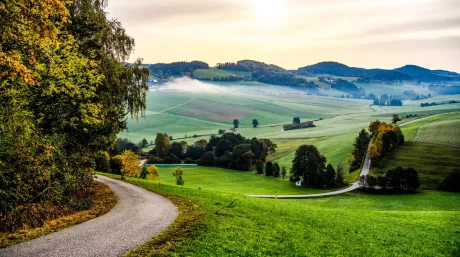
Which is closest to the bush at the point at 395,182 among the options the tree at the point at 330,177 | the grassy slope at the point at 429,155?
the grassy slope at the point at 429,155

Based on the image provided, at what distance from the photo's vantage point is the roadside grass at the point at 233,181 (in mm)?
97375

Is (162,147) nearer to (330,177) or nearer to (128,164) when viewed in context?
(330,177)

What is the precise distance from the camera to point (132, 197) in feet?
107

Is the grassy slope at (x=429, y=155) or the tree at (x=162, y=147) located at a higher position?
the grassy slope at (x=429, y=155)

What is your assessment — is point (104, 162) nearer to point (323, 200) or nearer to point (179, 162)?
point (323, 200)

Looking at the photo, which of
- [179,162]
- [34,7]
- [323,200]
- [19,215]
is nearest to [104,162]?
[323,200]

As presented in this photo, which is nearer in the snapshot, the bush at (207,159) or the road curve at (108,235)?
the road curve at (108,235)

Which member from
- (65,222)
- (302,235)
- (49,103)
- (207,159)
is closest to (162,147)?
(207,159)

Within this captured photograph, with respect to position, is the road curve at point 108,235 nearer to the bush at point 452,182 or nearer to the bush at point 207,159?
the bush at point 452,182

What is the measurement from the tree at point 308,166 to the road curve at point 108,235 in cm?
8754

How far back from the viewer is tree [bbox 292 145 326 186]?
4309 inches

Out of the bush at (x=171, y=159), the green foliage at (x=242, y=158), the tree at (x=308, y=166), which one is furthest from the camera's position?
the bush at (x=171, y=159)

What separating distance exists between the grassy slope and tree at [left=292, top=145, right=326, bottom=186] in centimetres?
1785

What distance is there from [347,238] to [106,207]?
17.8 metres
